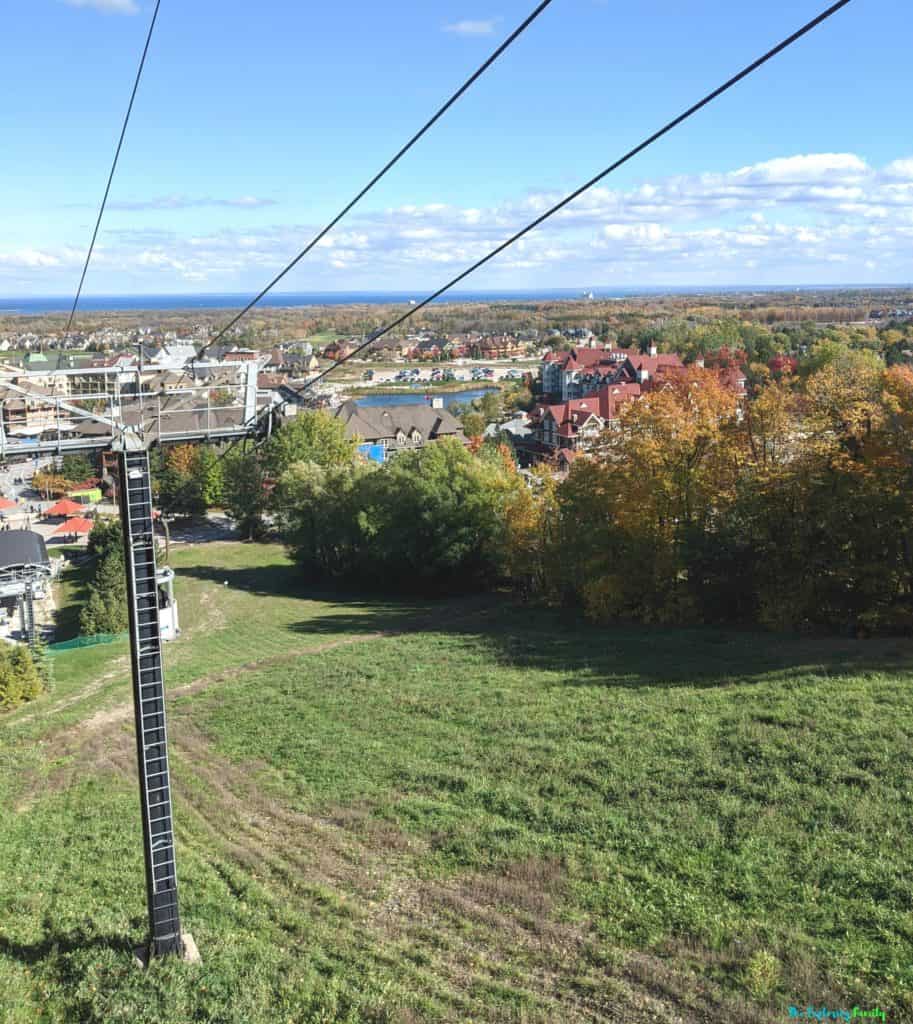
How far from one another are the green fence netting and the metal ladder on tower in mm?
20621

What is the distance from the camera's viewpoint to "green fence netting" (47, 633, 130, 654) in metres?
26.7

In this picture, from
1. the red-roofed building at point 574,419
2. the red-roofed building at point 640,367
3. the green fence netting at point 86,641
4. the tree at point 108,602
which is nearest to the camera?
the green fence netting at point 86,641

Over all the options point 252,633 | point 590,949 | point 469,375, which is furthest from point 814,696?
point 469,375

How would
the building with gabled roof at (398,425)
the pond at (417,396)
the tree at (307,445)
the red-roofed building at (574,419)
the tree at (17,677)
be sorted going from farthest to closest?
the pond at (417,396) < the building with gabled roof at (398,425) < the red-roofed building at (574,419) < the tree at (307,445) < the tree at (17,677)

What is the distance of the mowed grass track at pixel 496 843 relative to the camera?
7586 mm

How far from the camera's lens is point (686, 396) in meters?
27.2

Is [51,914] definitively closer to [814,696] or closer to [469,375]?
[814,696]

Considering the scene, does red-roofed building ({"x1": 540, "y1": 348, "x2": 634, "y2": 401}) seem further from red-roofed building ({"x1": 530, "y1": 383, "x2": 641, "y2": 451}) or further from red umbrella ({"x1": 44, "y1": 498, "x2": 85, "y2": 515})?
red umbrella ({"x1": 44, "y1": 498, "x2": 85, "y2": 515})

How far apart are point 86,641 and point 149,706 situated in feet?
69.4

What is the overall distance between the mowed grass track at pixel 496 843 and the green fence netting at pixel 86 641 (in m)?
7.10

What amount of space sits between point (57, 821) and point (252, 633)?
1527 centimetres

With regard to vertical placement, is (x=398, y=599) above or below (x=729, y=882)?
below

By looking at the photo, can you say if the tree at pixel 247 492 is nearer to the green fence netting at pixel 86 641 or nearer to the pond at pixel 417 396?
the green fence netting at pixel 86 641

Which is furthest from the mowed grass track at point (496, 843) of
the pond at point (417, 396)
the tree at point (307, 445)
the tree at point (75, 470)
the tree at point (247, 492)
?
the pond at point (417, 396)
